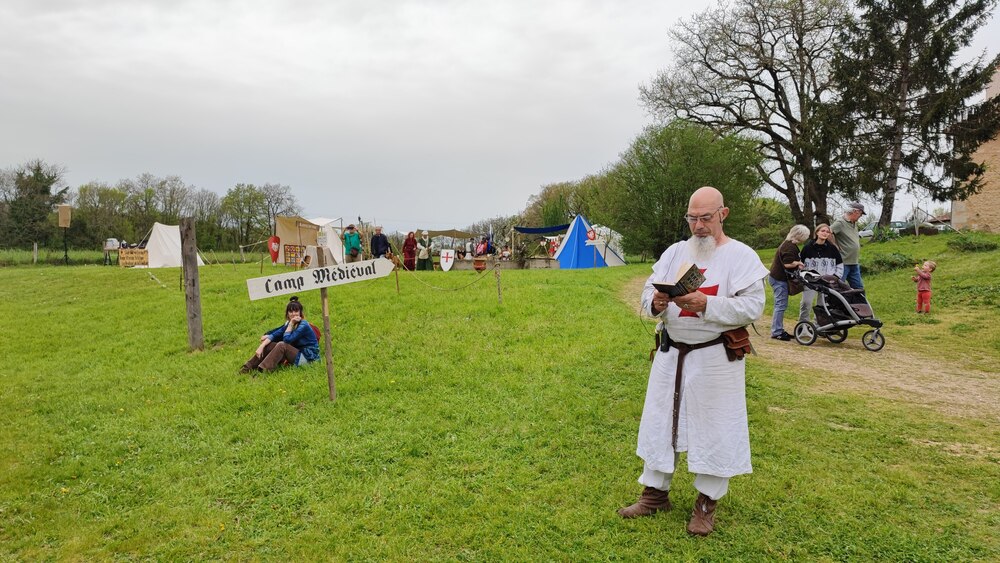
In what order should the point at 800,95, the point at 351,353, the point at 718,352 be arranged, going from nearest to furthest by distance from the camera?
the point at 718,352 → the point at 351,353 → the point at 800,95

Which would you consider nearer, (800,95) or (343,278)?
(343,278)

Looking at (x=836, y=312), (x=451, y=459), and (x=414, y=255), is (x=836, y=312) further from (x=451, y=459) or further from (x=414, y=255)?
(x=414, y=255)

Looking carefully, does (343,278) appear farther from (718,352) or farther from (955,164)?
(955,164)

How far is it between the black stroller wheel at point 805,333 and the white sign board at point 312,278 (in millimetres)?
6034

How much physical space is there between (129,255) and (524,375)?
23.1 m

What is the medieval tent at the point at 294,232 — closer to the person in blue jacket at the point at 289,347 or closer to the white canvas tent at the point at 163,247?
the white canvas tent at the point at 163,247

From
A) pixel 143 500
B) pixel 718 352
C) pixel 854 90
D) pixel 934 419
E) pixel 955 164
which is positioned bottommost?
pixel 143 500

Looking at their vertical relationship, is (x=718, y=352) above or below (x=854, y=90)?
below

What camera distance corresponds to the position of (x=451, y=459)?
13.9 feet

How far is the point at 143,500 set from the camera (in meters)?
3.80

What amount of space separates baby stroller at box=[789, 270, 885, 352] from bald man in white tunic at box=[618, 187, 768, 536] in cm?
548

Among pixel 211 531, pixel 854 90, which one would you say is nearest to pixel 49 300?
pixel 211 531

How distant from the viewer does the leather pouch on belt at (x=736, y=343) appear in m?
Result: 2.93

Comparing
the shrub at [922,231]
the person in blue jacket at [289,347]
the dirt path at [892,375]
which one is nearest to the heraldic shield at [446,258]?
the person in blue jacket at [289,347]
